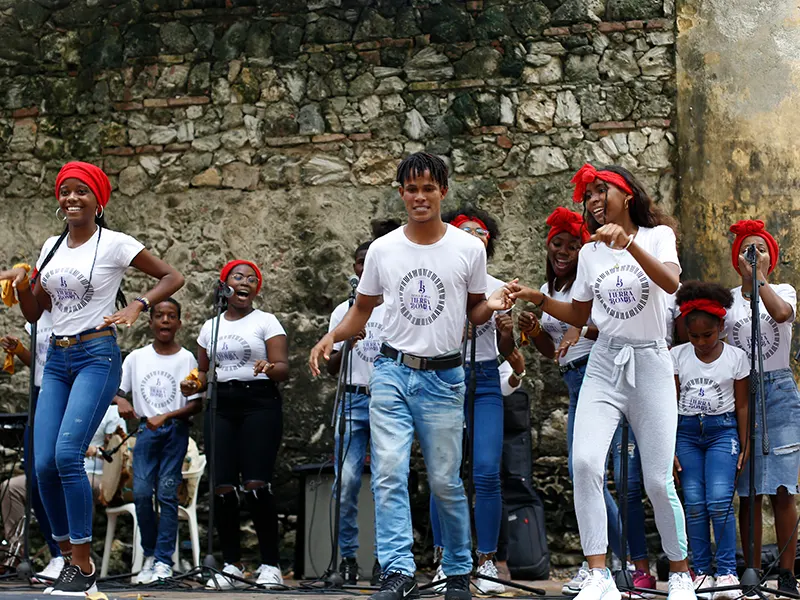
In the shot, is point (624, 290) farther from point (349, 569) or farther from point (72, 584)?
point (72, 584)

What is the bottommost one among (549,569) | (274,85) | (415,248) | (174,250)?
(549,569)

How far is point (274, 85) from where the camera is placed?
841cm

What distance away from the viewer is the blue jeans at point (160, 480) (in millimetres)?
6770

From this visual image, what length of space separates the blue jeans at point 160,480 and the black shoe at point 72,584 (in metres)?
1.68

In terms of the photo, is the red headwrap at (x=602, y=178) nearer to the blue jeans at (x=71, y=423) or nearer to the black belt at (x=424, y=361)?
the black belt at (x=424, y=361)

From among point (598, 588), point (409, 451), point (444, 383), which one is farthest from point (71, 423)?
point (598, 588)

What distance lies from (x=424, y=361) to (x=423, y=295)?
0.92 feet

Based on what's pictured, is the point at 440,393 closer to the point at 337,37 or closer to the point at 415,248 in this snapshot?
the point at 415,248

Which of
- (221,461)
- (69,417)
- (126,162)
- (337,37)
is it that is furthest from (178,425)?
(337,37)

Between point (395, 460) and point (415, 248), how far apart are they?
2.97 feet

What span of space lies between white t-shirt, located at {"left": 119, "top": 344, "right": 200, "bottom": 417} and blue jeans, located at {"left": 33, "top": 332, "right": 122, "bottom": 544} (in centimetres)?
166

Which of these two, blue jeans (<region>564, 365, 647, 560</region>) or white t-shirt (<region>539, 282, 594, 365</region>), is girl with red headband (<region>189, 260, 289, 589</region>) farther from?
blue jeans (<region>564, 365, 647, 560</region>)

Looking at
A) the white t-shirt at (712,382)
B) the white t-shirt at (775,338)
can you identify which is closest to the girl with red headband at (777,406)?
the white t-shirt at (775,338)

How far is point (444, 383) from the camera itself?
466 cm
